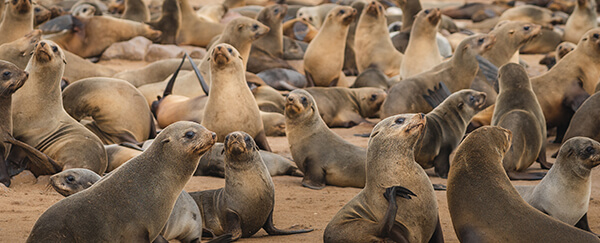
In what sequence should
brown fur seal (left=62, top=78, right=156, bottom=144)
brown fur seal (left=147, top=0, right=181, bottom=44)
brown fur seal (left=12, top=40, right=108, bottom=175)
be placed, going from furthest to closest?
brown fur seal (left=147, top=0, right=181, bottom=44) < brown fur seal (left=62, top=78, right=156, bottom=144) < brown fur seal (left=12, top=40, right=108, bottom=175)

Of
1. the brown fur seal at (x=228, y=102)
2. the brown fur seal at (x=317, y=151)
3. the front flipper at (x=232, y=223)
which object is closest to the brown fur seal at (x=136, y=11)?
the brown fur seal at (x=228, y=102)

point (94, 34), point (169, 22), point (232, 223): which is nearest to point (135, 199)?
point (232, 223)

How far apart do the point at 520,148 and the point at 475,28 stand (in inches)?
489

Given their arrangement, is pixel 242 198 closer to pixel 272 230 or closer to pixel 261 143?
pixel 272 230

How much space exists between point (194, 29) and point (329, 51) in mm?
4288

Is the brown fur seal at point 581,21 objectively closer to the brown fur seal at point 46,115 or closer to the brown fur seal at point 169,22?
the brown fur seal at point 169,22

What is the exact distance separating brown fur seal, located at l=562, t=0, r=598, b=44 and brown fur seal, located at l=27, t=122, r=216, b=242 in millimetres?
12656

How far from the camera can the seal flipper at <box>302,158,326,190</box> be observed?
22.6 ft

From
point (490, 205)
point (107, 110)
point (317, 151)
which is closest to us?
point (490, 205)

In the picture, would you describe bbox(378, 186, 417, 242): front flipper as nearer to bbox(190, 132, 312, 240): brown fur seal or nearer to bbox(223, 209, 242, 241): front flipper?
bbox(190, 132, 312, 240): brown fur seal

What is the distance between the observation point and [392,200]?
4.69 m

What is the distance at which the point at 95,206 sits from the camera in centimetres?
434

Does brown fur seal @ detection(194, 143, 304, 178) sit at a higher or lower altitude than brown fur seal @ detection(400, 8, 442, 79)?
higher

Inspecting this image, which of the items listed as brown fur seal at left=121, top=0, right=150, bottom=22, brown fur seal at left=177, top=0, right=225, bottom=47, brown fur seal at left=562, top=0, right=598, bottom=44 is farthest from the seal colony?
brown fur seal at left=562, top=0, right=598, bottom=44
